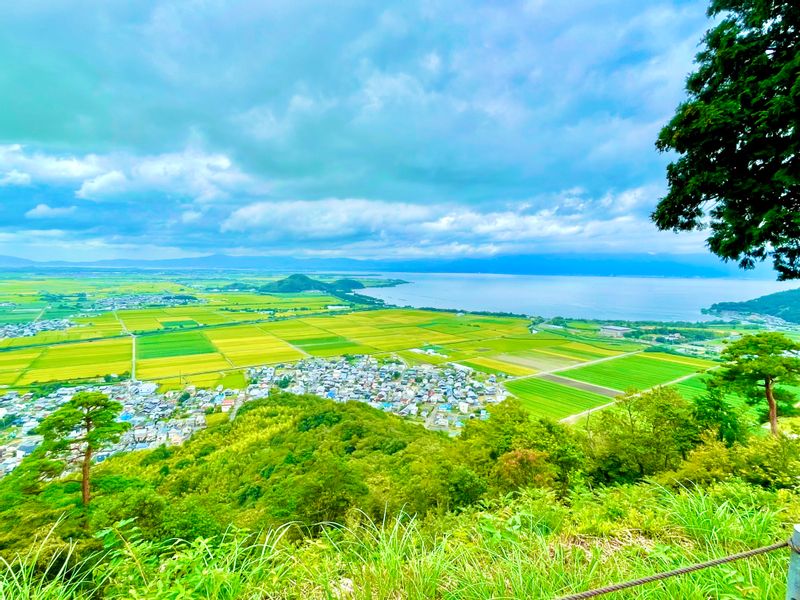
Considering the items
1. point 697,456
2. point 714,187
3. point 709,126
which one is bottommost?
point 697,456

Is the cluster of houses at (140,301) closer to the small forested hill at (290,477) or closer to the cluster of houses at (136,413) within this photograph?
the cluster of houses at (136,413)

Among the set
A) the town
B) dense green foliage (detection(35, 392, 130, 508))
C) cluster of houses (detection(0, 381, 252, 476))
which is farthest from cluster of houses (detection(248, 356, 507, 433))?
dense green foliage (detection(35, 392, 130, 508))

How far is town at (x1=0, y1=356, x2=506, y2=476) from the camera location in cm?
1973

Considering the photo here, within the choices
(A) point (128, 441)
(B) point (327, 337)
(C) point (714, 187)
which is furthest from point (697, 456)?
(B) point (327, 337)

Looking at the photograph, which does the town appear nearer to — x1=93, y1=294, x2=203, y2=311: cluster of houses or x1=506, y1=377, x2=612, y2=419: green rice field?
x1=506, y1=377, x2=612, y2=419: green rice field

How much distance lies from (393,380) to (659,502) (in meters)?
29.5

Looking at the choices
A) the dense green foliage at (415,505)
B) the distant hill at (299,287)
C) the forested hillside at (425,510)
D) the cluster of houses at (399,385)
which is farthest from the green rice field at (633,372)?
the distant hill at (299,287)

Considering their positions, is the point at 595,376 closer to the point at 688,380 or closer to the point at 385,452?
the point at 688,380

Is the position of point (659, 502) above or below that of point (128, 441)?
above

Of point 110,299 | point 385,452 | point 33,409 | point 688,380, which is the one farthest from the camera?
point 110,299

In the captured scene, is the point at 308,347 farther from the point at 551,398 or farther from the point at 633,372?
the point at 633,372

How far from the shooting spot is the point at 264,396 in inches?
1049

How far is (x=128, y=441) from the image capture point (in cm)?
1923

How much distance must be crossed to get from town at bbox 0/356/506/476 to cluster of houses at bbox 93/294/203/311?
61375mm
